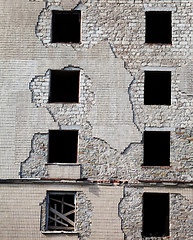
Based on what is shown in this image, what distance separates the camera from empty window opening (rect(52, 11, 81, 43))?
45.2 ft

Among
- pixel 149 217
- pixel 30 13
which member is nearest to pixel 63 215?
pixel 149 217

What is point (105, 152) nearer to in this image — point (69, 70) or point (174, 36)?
point (69, 70)

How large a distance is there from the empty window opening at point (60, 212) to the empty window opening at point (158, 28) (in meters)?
6.65

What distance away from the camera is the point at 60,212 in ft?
41.7

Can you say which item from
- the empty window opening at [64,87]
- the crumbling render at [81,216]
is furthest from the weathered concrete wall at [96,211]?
the empty window opening at [64,87]

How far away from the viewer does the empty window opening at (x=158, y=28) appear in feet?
46.5

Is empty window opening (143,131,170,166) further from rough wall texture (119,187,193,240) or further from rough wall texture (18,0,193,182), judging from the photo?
rough wall texture (119,187,193,240)

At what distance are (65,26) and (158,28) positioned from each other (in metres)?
3.65

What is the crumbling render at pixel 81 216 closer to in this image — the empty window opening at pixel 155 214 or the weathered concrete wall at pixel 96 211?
the weathered concrete wall at pixel 96 211

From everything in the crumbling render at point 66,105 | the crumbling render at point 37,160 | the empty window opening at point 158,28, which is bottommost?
the crumbling render at point 37,160

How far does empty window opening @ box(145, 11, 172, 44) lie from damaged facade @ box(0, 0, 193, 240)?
25cm

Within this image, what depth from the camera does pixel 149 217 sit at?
14.1 metres

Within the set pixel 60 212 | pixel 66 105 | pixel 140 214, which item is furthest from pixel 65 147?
pixel 140 214

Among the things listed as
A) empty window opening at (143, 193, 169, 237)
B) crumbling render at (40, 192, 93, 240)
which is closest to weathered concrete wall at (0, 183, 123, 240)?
crumbling render at (40, 192, 93, 240)
